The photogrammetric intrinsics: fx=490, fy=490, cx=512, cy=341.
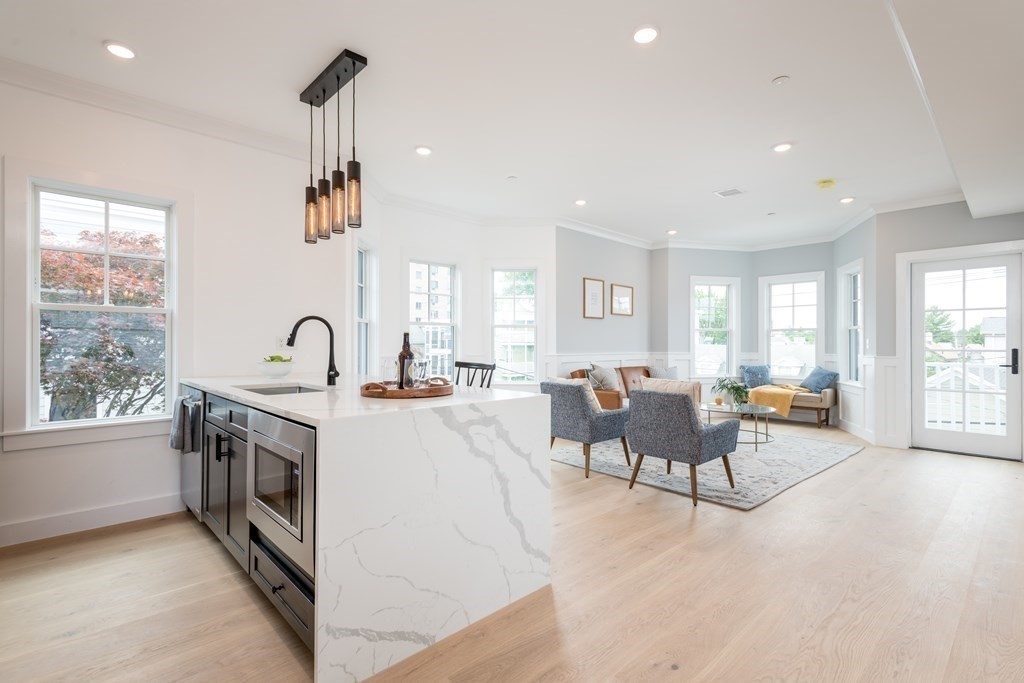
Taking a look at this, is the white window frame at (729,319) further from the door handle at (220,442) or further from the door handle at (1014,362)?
the door handle at (220,442)

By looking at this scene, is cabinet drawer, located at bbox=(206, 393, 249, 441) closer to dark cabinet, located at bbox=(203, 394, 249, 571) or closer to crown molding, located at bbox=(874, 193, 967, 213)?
dark cabinet, located at bbox=(203, 394, 249, 571)

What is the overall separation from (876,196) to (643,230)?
2569 millimetres

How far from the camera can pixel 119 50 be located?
8.33ft

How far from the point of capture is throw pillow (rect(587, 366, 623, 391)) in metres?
6.06

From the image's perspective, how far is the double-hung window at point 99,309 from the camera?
9.39ft

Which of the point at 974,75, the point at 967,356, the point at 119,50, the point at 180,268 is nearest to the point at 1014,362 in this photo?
the point at 967,356

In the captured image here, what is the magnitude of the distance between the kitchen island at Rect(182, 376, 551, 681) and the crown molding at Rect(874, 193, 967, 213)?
16.8 feet

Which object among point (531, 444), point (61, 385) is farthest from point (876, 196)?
point (61, 385)

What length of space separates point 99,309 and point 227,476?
1502 mm

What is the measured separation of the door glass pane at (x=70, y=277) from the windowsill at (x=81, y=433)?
2.44 feet

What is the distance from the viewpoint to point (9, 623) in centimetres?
198

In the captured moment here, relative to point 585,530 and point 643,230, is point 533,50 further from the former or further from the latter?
point 643,230

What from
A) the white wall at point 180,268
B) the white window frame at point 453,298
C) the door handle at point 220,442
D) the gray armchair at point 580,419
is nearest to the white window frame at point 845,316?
the gray armchair at point 580,419

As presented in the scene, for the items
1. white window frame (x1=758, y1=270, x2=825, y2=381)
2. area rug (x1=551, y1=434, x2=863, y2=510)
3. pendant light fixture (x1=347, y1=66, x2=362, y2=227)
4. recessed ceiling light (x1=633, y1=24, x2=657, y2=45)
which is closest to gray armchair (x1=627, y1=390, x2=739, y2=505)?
area rug (x1=551, y1=434, x2=863, y2=510)
